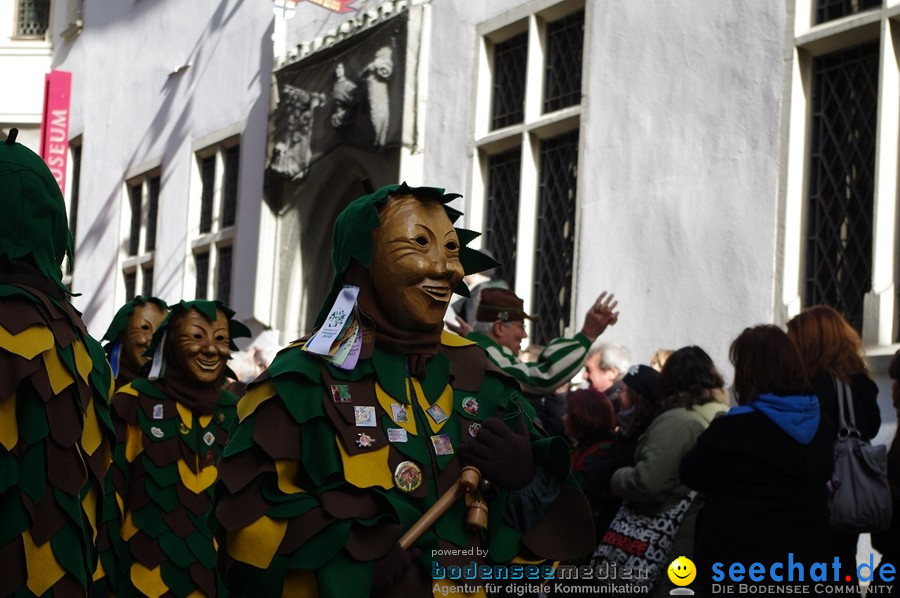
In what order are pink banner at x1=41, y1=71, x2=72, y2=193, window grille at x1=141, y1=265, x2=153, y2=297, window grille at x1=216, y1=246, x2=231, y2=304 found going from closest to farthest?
window grille at x1=216, y1=246, x2=231, y2=304 → window grille at x1=141, y1=265, x2=153, y2=297 → pink banner at x1=41, y1=71, x2=72, y2=193

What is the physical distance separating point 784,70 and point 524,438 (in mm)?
6809

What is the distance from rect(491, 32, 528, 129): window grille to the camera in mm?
13539

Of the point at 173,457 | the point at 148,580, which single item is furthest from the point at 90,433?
the point at 173,457

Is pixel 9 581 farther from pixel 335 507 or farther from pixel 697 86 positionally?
pixel 697 86

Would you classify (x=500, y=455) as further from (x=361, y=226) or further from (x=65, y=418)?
(x=65, y=418)

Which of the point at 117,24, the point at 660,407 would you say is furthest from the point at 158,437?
the point at 117,24

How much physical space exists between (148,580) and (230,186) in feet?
43.7

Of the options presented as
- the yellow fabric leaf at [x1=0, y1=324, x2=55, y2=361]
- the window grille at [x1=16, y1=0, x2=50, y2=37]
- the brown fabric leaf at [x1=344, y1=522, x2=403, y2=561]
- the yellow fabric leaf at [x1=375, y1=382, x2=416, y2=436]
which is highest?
the window grille at [x1=16, y1=0, x2=50, y2=37]

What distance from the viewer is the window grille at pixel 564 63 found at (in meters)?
12.8

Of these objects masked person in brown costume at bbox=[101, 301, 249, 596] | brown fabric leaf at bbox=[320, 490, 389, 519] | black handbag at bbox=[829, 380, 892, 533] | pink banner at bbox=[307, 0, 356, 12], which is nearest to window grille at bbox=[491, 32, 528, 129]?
pink banner at bbox=[307, 0, 356, 12]

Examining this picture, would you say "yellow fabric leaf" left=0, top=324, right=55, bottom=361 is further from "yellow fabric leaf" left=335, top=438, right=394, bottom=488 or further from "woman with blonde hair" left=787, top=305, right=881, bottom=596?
"woman with blonde hair" left=787, top=305, right=881, bottom=596

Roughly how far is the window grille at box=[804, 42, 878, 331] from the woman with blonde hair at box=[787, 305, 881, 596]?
330cm

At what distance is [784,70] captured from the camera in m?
10.1

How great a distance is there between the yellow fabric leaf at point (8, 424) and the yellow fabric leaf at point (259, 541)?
0.87m
